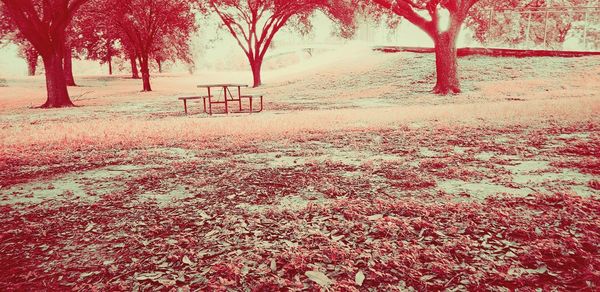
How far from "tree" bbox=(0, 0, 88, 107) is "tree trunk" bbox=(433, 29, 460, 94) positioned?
48.6ft

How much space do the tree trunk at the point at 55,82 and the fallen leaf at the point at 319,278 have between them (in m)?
18.3

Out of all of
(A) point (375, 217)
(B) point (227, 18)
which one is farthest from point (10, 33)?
(A) point (375, 217)

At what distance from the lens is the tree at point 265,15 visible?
1113 inches

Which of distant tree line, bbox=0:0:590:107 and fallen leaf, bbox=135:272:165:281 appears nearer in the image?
fallen leaf, bbox=135:272:165:281

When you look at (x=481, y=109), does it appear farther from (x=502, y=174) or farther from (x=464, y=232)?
(x=464, y=232)

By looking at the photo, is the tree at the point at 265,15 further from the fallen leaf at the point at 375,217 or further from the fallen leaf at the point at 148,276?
the fallen leaf at the point at 148,276

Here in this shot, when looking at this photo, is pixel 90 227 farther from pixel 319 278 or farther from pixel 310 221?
pixel 319 278

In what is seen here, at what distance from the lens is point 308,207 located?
470 centimetres

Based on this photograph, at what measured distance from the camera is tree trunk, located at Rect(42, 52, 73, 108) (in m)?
17.8

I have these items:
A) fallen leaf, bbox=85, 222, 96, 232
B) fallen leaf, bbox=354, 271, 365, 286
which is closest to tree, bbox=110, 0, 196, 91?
fallen leaf, bbox=85, 222, 96, 232

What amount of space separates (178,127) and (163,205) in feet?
21.8

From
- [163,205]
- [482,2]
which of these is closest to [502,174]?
[163,205]

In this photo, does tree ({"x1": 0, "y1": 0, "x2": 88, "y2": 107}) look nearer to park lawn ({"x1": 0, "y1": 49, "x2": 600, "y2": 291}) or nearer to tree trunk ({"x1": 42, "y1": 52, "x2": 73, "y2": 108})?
tree trunk ({"x1": 42, "y1": 52, "x2": 73, "y2": 108})

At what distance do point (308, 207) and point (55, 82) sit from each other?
17683mm
